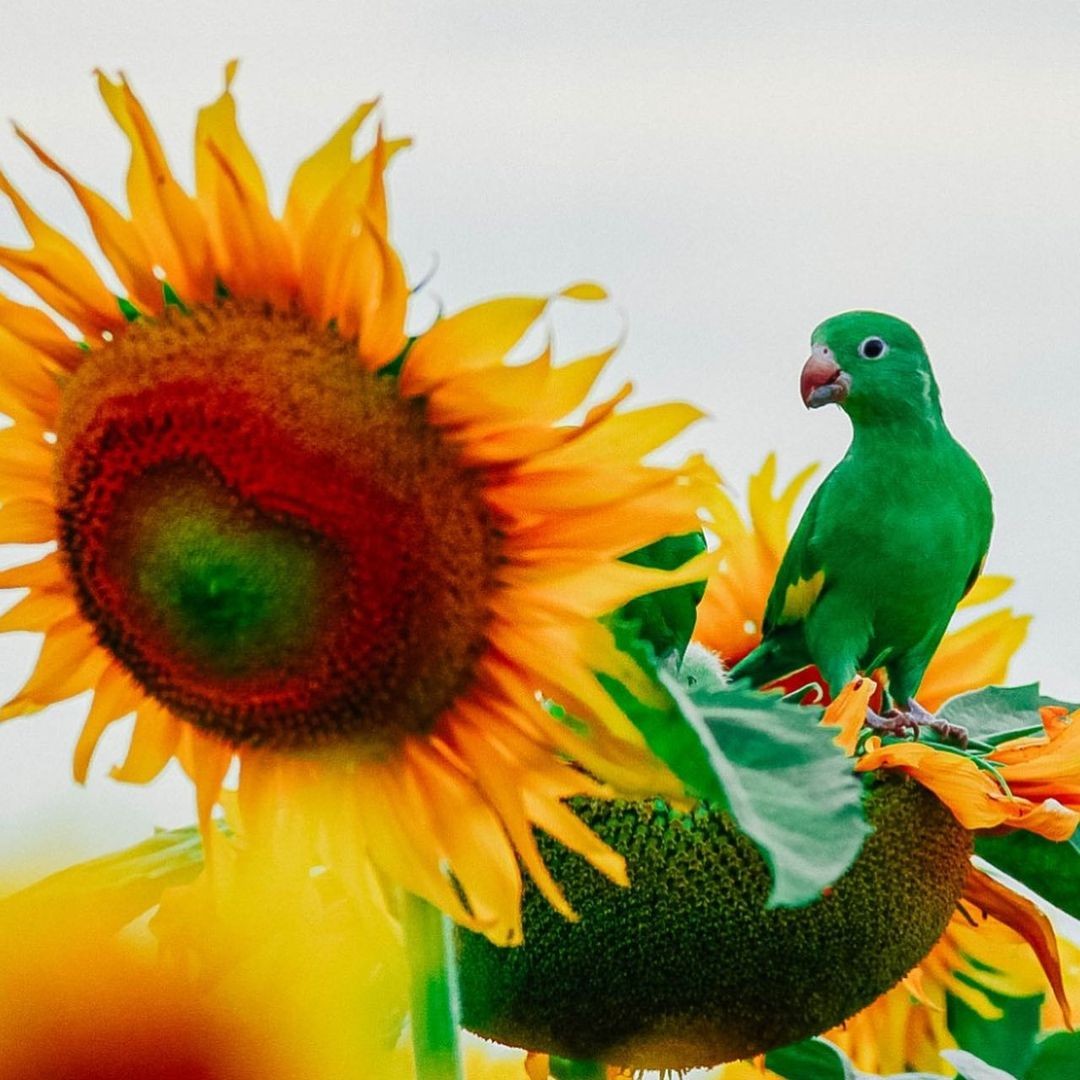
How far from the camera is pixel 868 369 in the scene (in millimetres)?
527

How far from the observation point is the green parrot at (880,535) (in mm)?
471

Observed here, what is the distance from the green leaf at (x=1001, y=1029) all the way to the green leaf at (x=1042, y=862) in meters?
0.14

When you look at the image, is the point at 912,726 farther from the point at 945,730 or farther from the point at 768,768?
the point at 768,768

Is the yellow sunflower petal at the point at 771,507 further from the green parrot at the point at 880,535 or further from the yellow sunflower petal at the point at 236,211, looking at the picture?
the yellow sunflower petal at the point at 236,211

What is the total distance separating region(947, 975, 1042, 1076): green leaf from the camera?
0.55 m

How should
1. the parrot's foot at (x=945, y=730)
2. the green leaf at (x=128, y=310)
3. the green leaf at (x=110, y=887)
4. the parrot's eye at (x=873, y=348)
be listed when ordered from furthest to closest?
1. the parrot's eye at (x=873, y=348)
2. the parrot's foot at (x=945, y=730)
3. the green leaf at (x=128, y=310)
4. the green leaf at (x=110, y=887)

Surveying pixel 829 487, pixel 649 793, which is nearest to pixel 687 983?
pixel 649 793

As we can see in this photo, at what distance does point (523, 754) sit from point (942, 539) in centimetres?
24

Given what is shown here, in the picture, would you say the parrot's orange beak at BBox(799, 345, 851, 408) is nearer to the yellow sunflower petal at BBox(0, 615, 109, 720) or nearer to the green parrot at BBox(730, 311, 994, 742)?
the green parrot at BBox(730, 311, 994, 742)

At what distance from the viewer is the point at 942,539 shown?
1.66 feet

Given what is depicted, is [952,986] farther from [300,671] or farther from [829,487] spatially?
[300,671]

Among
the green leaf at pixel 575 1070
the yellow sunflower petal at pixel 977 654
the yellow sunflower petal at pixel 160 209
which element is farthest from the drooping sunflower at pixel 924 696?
the yellow sunflower petal at pixel 160 209

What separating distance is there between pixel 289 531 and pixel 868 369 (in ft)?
0.95

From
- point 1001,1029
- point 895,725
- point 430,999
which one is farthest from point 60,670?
point 1001,1029
